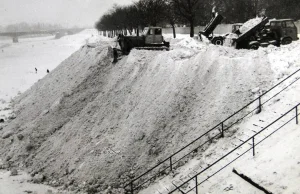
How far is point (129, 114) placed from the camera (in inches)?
Answer: 779

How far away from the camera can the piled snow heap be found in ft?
55.1

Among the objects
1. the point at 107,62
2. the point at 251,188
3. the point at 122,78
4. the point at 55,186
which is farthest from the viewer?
the point at 107,62

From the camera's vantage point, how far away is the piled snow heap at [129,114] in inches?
661

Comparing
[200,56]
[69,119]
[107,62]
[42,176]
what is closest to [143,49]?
[107,62]

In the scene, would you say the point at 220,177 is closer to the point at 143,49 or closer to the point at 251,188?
the point at 251,188

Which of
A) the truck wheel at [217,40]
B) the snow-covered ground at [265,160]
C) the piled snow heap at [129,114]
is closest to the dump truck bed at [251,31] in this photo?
the piled snow heap at [129,114]

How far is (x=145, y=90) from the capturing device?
21109 millimetres

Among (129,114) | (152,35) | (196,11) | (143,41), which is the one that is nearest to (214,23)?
(152,35)

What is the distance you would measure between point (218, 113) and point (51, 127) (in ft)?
39.2

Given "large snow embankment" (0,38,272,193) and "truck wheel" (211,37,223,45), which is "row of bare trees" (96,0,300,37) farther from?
"large snow embankment" (0,38,272,193)

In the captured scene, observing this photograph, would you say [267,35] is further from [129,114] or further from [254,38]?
[129,114]

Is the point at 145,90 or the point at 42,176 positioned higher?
the point at 145,90

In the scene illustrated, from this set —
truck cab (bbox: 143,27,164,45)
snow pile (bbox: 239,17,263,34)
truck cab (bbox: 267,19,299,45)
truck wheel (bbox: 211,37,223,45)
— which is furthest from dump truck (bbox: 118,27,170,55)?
truck cab (bbox: 267,19,299,45)

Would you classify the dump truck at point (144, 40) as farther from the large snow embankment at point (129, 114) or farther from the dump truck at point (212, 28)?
the dump truck at point (212, 28)
